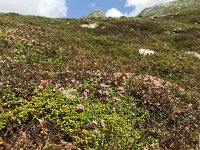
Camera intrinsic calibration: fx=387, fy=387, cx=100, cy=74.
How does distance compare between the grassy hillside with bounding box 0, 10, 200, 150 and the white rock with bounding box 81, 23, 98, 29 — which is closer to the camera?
the grassy hillside with bounding box 0, 10, 200, 150

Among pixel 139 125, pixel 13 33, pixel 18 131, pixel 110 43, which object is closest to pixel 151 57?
pixel 110 43

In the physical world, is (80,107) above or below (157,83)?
below

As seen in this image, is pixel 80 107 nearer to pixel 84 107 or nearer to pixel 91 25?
pixel 84 107

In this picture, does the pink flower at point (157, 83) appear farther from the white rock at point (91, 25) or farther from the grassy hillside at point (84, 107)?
the white rock at point (91, 25)

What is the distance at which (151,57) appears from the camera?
26.8 meters

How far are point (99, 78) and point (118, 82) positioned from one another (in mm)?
824

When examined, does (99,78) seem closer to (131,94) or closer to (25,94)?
(131,94)

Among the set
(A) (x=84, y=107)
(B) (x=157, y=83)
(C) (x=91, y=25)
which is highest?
(C) (x=91, y=25)

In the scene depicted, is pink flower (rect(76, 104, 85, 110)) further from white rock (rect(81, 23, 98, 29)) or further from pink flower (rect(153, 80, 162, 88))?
white rock (rect(81, 23, 98, 29))

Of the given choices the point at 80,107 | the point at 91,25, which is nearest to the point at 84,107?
the point at 80,107

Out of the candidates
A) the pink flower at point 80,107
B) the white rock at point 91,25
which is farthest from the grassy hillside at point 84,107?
the white rock at point 91,25

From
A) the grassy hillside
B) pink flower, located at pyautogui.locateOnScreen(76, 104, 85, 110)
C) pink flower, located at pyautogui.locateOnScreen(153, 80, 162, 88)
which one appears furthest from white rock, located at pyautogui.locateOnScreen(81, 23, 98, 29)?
pink flower, located at pyautogui.locateOnScreen(76, 104, 85, 110)

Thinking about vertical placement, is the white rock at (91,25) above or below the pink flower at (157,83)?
above

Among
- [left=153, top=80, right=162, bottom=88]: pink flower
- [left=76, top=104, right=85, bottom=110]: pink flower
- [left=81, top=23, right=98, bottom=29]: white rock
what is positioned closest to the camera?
[left=76, top=104, right=85, bottom=110]: pink flower
